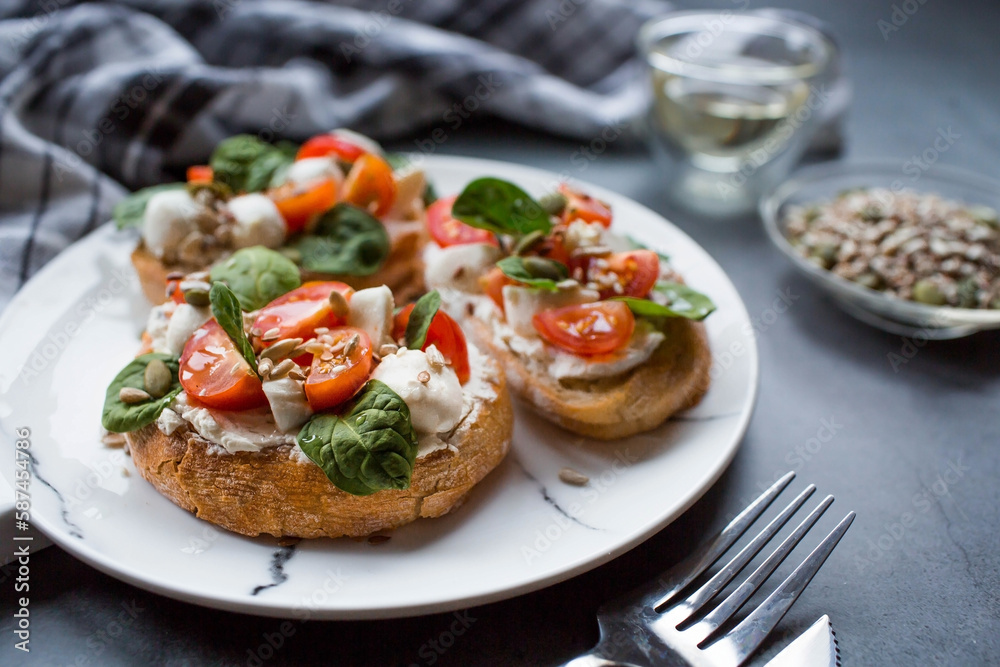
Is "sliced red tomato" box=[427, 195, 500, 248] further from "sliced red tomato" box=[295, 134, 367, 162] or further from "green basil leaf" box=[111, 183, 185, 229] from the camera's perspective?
"green basil leaf" box=[111, 183, 185, 229]

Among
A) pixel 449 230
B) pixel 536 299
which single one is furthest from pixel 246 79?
pixel 536 299

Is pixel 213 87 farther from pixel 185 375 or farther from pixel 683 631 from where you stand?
pixel 683 631

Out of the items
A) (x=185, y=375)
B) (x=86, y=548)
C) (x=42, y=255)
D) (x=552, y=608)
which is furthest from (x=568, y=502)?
(x=42, y=255)

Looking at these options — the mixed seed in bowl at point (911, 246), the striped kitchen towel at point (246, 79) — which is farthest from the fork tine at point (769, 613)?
the striped kitchen towel at point (246, 79)

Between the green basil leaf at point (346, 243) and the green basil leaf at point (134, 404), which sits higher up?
the green basil leaf at point (134, 404)

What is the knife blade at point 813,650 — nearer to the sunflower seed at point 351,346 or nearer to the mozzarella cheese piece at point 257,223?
the sunflower seed at point 351,346

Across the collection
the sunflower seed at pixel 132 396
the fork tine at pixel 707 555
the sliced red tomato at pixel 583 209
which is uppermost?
the sliced red tomato at pixel 583 209

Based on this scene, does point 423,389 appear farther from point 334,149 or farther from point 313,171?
point 334,149
